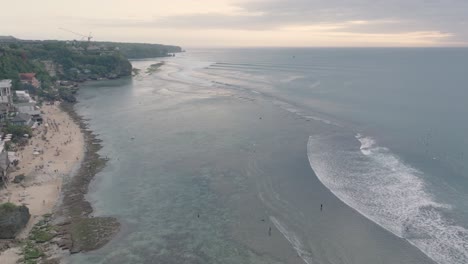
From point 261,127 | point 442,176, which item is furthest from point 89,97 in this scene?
point 442,176

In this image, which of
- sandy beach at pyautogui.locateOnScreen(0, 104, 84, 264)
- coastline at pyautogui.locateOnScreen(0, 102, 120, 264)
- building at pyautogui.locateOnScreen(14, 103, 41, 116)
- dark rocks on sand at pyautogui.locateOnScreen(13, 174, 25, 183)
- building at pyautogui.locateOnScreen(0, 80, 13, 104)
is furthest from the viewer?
building at pyautogui.locateOnScreen(0, 80, 13, 104)

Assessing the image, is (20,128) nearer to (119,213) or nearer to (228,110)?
(119,213)

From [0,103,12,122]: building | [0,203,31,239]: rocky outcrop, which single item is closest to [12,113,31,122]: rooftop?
[0,103,12,122]: building

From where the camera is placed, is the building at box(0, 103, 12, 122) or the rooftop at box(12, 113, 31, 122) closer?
the rooftop at box(12, 113, 31, 122)

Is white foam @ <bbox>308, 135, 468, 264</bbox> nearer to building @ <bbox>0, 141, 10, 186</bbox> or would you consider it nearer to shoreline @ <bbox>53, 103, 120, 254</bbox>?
shoreline @ <bbox>53, 103, 120, 254</bbox>

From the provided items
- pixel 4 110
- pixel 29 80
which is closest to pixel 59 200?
pixel 4 110
